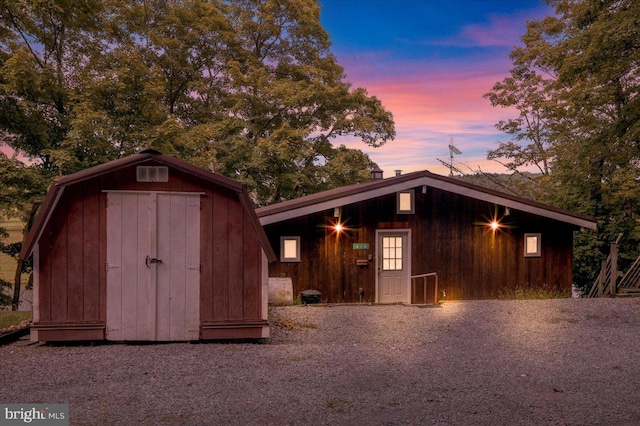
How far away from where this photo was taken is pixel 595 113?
75.2 ft

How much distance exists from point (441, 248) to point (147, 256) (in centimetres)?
949

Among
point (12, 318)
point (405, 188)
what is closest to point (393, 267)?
point (405, 188)

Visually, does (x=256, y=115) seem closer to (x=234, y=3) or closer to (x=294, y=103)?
(x=294, y=103)

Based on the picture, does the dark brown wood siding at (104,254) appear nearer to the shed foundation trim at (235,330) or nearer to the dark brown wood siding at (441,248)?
the shed foundation trim at (235,330)

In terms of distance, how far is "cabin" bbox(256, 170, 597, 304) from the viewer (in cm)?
1363

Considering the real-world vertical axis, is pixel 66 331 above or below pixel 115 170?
below

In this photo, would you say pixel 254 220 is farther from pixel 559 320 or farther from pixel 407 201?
pixel 407 201

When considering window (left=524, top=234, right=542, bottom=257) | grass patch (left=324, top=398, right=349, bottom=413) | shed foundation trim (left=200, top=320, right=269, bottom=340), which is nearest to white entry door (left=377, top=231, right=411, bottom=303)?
window (left=524, top=234, right=542, bottom=257)

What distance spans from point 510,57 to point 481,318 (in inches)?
833

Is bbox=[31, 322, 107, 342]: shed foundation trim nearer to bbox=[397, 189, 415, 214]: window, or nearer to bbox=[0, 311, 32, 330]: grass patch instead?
bbox=[0, 311, 32, 330]: grass patch

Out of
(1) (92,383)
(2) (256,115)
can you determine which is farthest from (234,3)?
(1) (92,383)

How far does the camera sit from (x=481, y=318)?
34.7 ft

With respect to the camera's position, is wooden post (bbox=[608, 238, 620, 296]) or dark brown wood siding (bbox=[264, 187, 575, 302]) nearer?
dark brown wood siding (bbox=[264, 187, 575, 302])

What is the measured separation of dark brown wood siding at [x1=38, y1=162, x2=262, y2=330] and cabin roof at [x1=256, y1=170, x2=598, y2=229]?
4992 millimetres
